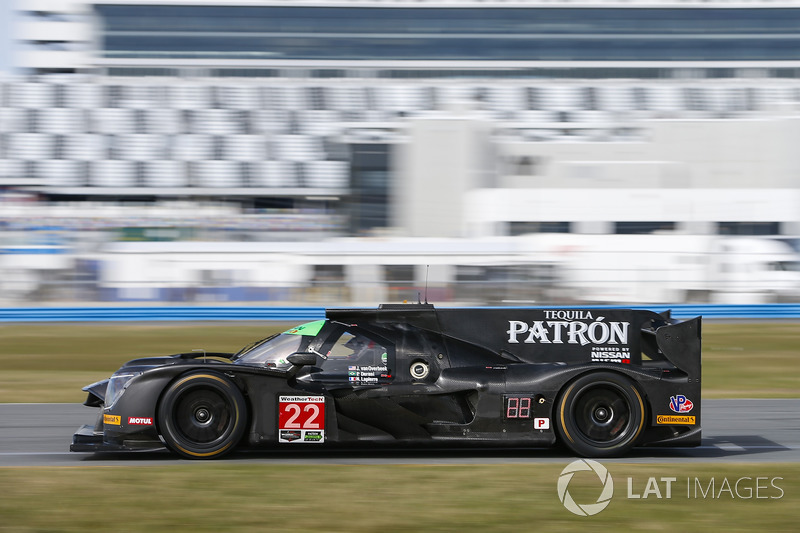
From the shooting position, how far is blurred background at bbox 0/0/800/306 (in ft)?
77.3

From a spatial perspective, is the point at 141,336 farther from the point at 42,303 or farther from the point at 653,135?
the point at 653,135

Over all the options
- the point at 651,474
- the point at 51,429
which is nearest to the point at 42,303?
the point at 51,429

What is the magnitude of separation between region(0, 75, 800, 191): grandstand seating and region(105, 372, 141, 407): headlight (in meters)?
33.3

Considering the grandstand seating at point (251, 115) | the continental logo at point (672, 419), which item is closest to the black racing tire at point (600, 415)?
the continental logo at point (672, 419)

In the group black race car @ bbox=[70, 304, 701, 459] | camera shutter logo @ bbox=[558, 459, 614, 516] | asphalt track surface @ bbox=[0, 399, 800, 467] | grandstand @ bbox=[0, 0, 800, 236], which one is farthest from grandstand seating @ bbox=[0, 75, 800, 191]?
camera shutter logo @ bbox=[558, 459, 614, 516]

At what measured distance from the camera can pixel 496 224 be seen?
3253 centimetres

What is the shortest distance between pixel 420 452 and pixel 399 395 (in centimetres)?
72

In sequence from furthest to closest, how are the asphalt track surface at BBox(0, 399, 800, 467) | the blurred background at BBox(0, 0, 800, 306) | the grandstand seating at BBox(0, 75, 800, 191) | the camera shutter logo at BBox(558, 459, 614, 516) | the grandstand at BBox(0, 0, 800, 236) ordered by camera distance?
1. the grandstand seating at BBox(0, 75, 800, 191)
2. the grandstand at BBox(0, 0, 800, 236)
3. the blurred background at BBox(0, 0, 800, 306)
4. the asphalt track surface at BBox(0, 399, 800, 467)
5. the camera shutter logo at BBox(558, 459, 614, 516)

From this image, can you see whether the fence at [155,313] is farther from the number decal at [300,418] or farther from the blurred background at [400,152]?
the number decal at [300,418]

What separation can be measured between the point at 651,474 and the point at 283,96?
41.2m

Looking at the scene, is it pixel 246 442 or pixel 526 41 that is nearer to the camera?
pixel 246 442

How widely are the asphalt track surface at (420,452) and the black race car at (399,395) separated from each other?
166 mm

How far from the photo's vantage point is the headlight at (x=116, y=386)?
6602mm

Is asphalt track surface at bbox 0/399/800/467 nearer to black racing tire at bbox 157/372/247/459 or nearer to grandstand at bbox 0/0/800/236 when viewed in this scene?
black racing tire at bbox 157/372/247/459
